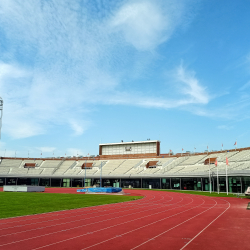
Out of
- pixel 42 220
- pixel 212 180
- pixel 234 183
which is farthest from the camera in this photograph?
pixel 212 180

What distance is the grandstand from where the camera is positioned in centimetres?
5775

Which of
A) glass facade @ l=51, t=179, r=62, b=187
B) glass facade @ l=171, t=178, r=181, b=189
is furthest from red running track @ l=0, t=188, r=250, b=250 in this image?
glass facade @ l=51, t=179, r=62, b=187

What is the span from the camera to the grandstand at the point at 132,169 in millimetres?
57750

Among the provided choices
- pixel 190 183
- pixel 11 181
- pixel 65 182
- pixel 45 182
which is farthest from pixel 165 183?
pixel 11 181

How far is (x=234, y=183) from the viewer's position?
49781 mm

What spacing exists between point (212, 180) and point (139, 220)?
4143cm

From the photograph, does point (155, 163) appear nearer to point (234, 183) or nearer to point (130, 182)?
point (130, 182)

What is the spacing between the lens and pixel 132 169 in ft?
247

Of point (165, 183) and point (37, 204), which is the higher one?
point (165, 183)

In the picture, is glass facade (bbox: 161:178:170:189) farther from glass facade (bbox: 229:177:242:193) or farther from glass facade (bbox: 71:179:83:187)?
glass facade (bbox: 71:179:83:187)

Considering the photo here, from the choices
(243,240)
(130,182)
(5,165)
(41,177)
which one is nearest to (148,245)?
(243,240)

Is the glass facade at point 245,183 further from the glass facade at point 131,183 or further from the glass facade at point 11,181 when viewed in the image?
the glass facade at point 11,181

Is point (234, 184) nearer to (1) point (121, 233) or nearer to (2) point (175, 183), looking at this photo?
(2) point (175, 183)

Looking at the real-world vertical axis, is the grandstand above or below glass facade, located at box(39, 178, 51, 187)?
above
